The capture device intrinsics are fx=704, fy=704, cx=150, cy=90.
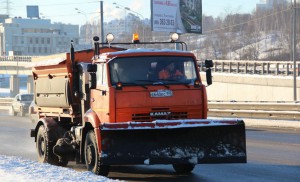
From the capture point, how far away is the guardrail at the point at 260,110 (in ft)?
97.7

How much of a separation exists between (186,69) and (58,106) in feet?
11.3

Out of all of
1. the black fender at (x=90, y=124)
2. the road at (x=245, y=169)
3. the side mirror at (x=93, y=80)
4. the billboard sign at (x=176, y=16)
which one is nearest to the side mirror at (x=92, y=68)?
the side mirror at (x=93, y=80)

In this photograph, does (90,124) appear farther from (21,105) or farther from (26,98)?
(26,98)

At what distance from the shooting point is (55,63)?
575 inches

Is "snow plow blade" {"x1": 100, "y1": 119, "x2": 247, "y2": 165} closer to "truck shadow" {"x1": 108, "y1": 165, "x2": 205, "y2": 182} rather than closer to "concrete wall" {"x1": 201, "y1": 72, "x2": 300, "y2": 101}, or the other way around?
"truck shadow" {"x1": 108, "y1": 165, "x2": 205, "y2": 182}

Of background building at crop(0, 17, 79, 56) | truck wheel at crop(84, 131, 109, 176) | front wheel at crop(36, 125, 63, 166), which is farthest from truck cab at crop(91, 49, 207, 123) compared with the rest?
background building at crop(0, 17, 79, 56)

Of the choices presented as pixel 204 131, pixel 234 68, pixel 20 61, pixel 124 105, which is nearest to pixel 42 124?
pixel 124 105

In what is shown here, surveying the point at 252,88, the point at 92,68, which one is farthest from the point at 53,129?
the point at 252,88

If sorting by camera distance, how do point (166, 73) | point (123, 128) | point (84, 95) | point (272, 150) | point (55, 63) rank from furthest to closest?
point (272, 150) → point (55, 63) → point (84, 95) → point (166, 73) → point (123, 128)

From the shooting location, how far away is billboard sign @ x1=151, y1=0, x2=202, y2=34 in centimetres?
4656

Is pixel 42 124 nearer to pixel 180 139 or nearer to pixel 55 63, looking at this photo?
pixel 55 63

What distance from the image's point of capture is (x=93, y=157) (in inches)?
488

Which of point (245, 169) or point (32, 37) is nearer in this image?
point (245, 169)

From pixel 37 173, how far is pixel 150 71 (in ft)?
9.43
